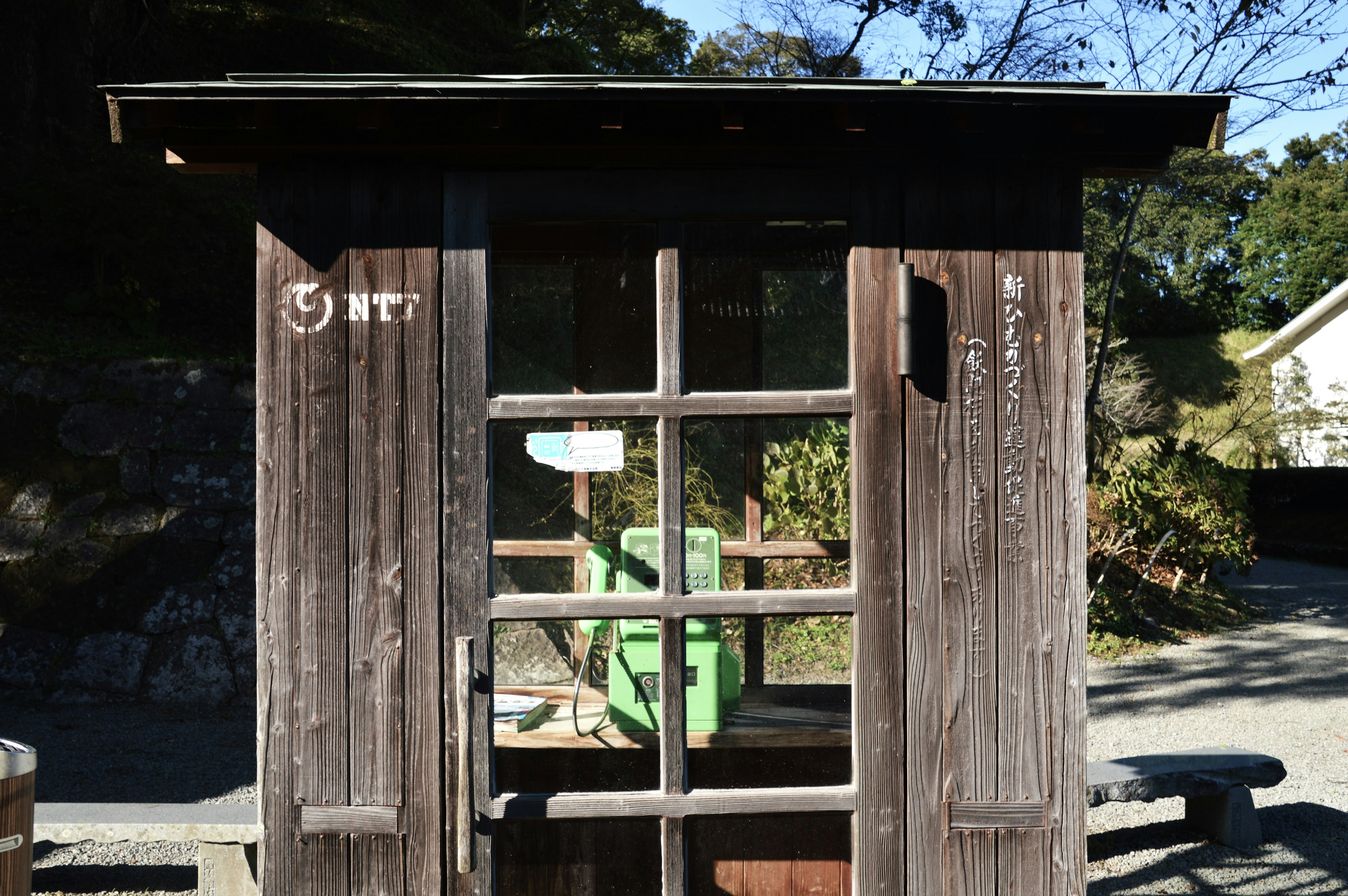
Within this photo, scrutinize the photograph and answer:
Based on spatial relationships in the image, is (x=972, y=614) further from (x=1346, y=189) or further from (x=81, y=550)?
(x=1346, y=189)

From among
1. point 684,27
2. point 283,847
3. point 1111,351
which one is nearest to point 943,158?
point 283,847

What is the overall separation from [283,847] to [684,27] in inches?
717

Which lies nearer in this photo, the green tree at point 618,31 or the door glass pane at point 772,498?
the door glass pane at point 772,498

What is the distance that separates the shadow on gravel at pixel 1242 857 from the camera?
13.2 ft

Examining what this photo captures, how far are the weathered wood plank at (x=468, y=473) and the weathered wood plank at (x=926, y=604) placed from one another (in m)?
1.10

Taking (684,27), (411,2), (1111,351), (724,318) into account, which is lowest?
(724,318)

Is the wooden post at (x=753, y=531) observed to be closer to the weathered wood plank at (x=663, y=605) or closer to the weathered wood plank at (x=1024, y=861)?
the weathered wood plank at (x=663, y=605)

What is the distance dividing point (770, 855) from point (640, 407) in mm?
1317

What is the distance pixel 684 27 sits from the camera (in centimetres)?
1825

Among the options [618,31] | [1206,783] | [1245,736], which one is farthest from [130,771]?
[618,31]

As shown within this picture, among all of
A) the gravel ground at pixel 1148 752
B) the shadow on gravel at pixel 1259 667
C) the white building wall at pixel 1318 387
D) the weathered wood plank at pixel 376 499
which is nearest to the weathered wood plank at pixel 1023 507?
the weathered wood plank at pixel 376 499

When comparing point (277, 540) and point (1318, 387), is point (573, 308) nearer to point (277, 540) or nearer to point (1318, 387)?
point (277, 540)

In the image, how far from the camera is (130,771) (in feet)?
17.2

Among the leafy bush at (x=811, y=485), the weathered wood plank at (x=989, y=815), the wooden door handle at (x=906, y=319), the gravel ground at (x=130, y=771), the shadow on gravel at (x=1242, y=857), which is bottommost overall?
the shadow on gravel at (x=1242, y=857)
